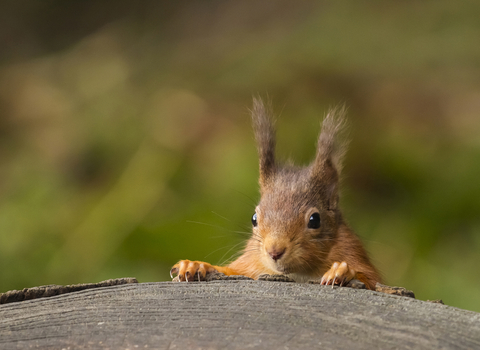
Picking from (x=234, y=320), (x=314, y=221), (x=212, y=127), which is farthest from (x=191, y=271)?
(x=212, y=127)

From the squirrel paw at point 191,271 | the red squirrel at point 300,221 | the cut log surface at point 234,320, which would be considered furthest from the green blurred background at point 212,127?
the cut log surface at point 234,320

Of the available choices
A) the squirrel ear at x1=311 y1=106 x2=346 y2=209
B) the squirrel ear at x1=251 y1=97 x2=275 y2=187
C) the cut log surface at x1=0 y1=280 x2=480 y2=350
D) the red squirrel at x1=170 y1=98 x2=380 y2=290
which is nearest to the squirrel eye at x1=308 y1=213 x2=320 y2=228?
the red squirrel at x1=170 y1=98 x2=380 y2=290

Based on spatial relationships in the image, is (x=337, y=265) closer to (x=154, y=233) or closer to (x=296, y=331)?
(x=296, y=331)

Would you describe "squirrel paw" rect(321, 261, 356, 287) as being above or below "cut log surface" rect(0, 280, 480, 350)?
below

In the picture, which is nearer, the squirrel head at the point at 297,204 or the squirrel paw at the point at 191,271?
the squirrel paw at the point at 191,271

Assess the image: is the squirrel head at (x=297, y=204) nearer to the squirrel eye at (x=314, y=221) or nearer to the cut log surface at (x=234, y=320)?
the squirrel eye at (x=314, y=221)

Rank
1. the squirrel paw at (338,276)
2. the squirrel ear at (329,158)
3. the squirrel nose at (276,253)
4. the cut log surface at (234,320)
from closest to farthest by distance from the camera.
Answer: the cut log surface at (234,320)
the squirrel paw at (338,276)
the squirrel nose at (276,253)
the squirrel ear at (329,158)

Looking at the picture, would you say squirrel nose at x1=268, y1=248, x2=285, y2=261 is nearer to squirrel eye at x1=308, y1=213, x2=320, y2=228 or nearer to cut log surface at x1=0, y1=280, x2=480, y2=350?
squirrel eye at x1=308, y1=213, x2=320, y2=228
